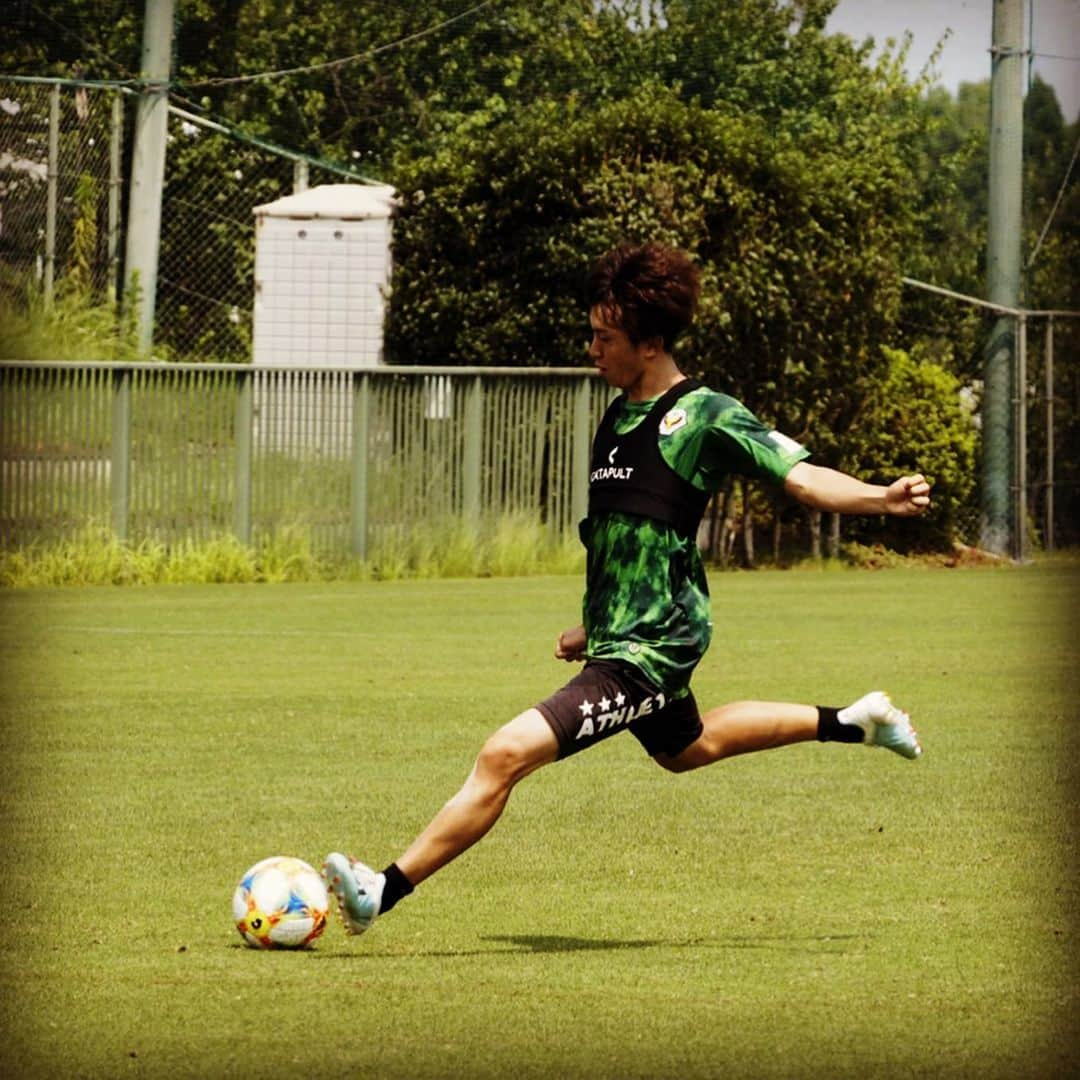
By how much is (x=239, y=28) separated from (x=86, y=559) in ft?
15.6

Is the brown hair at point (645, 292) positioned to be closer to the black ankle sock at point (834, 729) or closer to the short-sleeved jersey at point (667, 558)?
the short-sleeved jersey at point (667, 558)

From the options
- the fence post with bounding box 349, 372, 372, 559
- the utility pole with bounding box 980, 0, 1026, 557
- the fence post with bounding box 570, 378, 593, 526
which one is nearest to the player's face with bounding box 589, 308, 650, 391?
the utility pole with bounding box 980, 0, 1026, 557

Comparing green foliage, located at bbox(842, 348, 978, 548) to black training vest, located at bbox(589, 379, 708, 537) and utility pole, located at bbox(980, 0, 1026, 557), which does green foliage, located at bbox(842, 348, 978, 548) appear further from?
black training vest, located at bbox(589, 379, 708, 537)

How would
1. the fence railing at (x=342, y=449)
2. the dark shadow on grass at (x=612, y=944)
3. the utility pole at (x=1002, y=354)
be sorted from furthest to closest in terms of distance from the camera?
the fence railing at (x=342, y=449) → the utility pole at (x=1002, y=354) → the dark shadow on grass at (x=612, y=944)

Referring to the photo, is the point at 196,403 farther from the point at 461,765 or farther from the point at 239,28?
the point at 461,765

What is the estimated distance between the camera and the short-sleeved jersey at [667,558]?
6059 millimetres

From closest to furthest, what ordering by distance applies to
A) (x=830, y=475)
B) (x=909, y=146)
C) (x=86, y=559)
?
(x=830, y=475) < (x=86, y=559) < (x=909, y=146)

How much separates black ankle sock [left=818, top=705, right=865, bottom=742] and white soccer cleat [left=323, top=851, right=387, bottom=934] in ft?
4.81

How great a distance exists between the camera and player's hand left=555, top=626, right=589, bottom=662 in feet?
21.1

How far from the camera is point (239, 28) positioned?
19.8 m

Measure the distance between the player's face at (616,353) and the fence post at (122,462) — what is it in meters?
13.2

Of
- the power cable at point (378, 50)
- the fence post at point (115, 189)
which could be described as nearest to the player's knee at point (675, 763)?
the fence post at point (115, 189)

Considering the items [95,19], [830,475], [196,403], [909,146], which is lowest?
Result: [830,475]

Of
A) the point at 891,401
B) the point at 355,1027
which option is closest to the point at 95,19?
the point at 891,401
